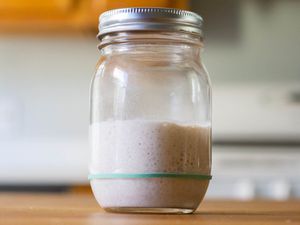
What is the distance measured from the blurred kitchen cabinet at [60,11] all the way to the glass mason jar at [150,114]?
1.22 m

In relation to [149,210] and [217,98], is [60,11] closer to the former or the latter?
[217,98]

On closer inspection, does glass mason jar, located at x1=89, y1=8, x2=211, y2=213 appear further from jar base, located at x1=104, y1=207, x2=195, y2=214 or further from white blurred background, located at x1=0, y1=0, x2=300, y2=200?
white blurred background, located at x1=0, y1=0, x2=300, y2=200

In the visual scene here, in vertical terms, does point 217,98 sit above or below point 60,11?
below

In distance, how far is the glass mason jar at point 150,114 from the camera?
57 cm

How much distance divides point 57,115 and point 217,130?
57 cm

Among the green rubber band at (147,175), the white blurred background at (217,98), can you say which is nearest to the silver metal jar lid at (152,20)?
the green rubber band at (147,175)

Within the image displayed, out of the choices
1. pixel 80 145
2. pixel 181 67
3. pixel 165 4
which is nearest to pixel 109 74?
pixel 181 67

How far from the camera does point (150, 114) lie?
2.04 feet

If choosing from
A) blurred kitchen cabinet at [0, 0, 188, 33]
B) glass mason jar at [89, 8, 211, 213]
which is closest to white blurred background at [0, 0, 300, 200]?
blurred kitchen cabinet at [0, 0, 188, 33]

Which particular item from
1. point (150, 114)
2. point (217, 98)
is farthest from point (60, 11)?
point (150, 114)

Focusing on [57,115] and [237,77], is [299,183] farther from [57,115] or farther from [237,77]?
[57,115]

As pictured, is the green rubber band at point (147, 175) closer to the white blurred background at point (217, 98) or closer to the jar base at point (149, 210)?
the jar base at point (149, 210)

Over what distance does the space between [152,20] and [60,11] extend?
1.34 metres

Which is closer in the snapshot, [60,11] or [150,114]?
[150,114]
